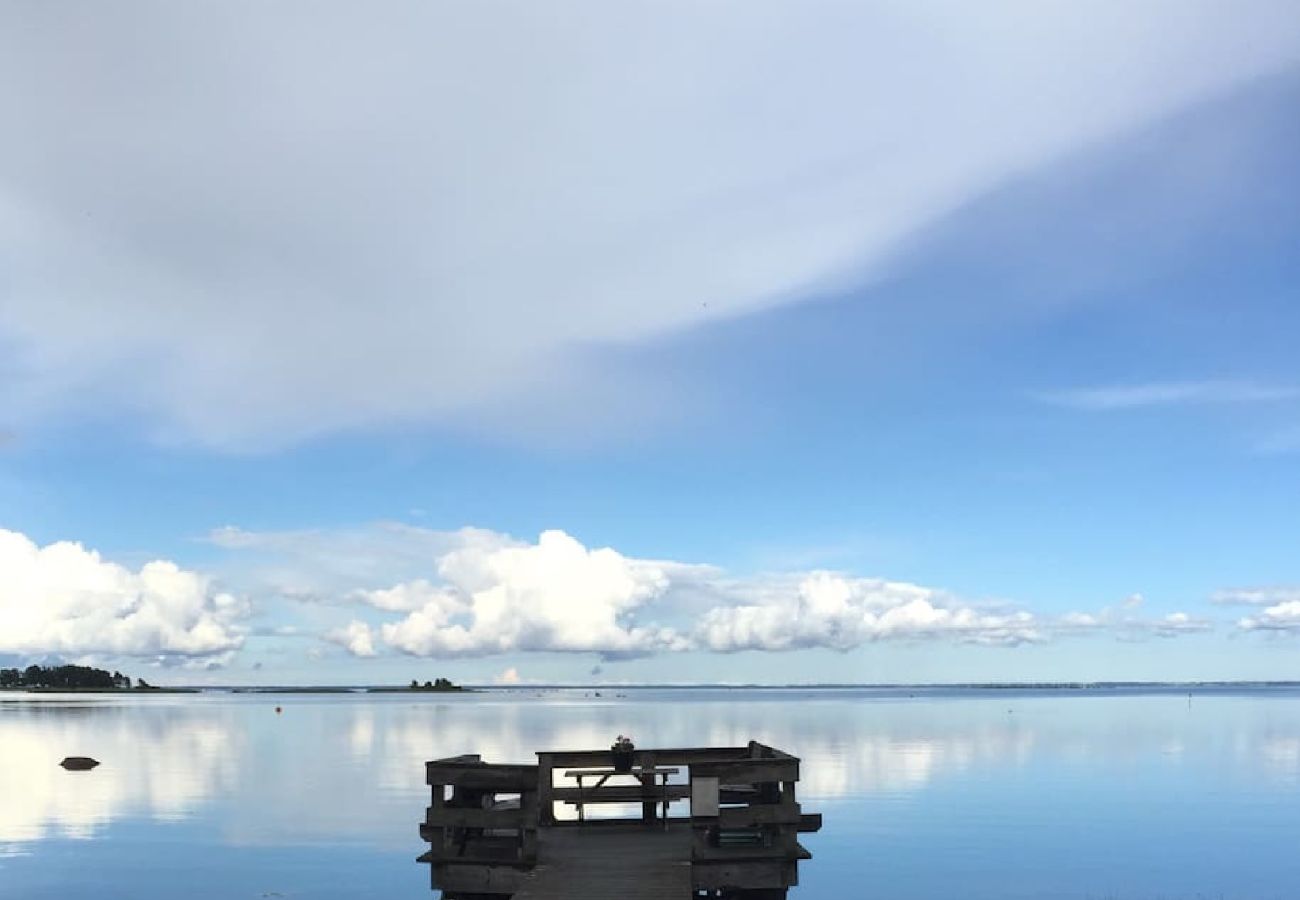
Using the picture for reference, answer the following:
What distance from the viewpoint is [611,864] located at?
18.8 m

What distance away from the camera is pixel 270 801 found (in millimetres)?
50219

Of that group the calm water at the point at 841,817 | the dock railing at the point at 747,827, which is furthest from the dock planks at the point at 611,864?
the calm water at the point at 841,817

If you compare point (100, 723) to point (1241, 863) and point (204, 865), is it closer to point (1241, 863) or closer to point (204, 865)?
point (204, 865)

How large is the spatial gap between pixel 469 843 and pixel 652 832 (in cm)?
479

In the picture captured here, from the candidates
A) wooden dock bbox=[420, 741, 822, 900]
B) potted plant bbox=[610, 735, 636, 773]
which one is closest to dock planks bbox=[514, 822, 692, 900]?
wooden dock bbox=[420, 741, 822, 900]

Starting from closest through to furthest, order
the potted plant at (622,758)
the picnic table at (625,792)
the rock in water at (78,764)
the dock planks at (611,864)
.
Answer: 1. the dock planks at (611,864)
2. the picnic table at (625,792)
3. the potted plant at (622,758)
4. the rock in water at (78,764)

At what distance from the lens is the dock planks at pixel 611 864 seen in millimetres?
16641

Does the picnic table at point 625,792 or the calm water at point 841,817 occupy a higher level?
the picnic table at point 625,792

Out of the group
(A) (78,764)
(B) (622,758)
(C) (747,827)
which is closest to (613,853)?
(C) (747,827)

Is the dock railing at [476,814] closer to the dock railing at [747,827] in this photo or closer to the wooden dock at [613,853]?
the wooden dock at [613,853]

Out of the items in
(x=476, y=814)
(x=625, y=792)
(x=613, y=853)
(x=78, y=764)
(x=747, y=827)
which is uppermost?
(x=476, y=814)

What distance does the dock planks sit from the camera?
1664cm

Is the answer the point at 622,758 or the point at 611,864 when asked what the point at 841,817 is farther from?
the point at 611,864

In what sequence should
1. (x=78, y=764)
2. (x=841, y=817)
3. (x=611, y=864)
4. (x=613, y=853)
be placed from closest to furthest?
1. (x=611, y=864)
2. (x=613, y=853)
3. (x=841, y=817)
4. (x=78, y=764)
